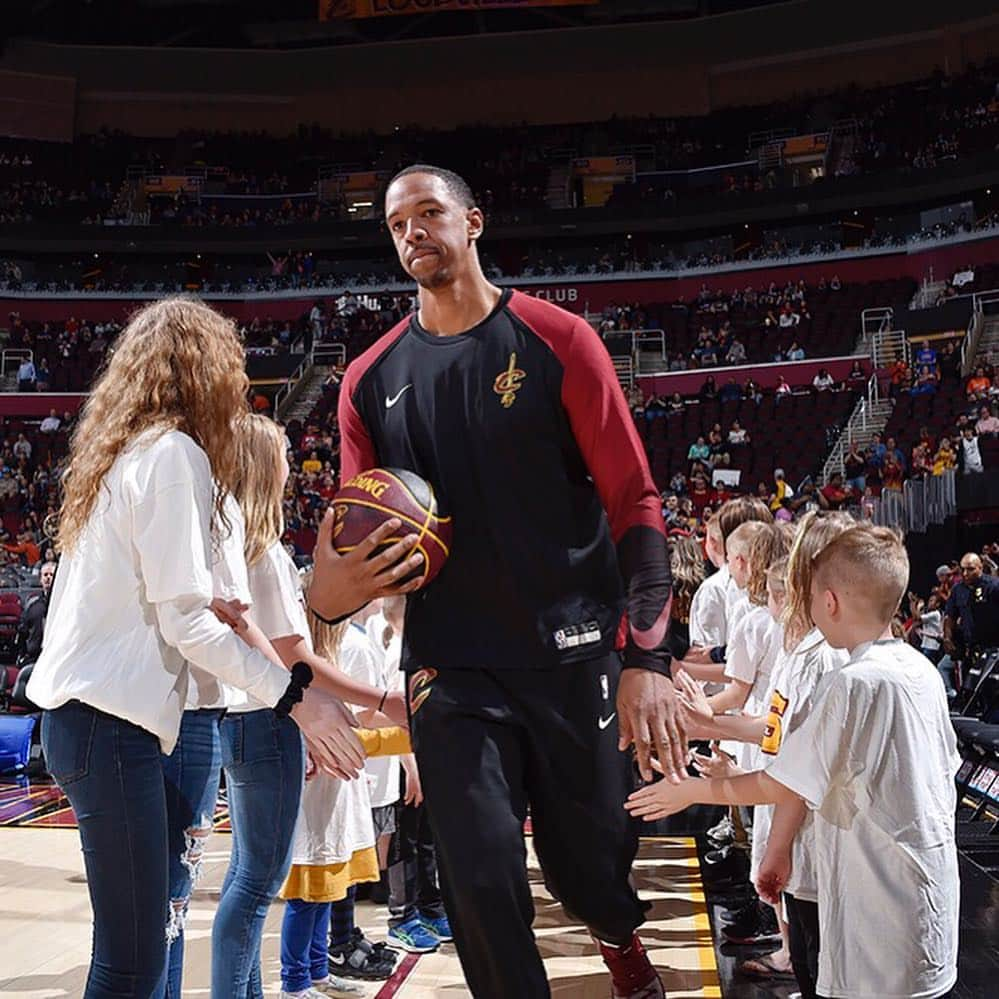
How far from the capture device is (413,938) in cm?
507

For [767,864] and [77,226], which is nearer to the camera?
[767,864]

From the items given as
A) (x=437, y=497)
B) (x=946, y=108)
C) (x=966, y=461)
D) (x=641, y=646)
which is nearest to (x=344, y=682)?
(x=437, y=497)

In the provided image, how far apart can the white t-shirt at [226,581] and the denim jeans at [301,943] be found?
4.53 ft

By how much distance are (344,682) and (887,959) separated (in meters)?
1.39

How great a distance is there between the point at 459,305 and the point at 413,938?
319cm

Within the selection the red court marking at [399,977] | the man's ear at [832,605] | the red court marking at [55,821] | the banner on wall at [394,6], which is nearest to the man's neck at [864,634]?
the man's ear at [832,605]

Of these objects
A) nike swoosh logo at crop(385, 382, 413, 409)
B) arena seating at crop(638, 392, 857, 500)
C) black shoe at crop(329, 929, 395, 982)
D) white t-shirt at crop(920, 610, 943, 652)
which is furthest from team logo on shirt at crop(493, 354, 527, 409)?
arena seating at crop(638, 392, 857, 500)

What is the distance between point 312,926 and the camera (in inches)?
166

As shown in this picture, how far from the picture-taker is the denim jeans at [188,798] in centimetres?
283

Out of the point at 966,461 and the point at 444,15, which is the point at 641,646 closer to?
the point at 966,461

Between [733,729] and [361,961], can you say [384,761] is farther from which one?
[733,729]

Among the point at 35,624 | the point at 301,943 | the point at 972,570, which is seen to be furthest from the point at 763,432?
the point at 301,943

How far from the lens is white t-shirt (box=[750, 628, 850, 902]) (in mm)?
3227

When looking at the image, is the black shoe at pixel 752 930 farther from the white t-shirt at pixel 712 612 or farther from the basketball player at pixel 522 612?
the basketball player at pixel 522 612
